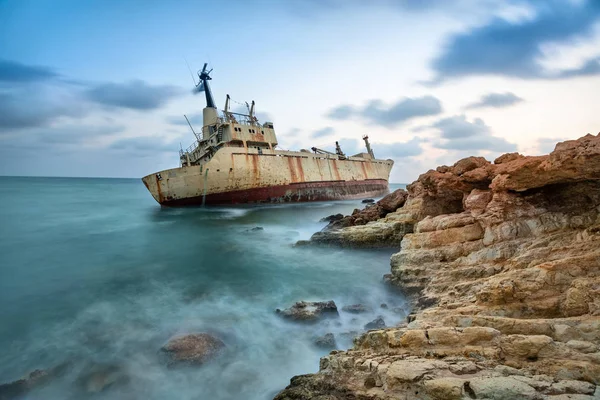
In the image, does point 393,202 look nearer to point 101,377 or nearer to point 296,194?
point 101,377

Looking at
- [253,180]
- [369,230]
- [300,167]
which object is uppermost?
[300,167]

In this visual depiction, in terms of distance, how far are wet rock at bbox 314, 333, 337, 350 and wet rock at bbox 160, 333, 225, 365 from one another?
1.96 meters

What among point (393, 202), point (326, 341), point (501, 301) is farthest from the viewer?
point (393, 202)

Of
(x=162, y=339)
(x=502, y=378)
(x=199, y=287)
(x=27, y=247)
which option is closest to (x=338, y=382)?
(x=502, y=378)

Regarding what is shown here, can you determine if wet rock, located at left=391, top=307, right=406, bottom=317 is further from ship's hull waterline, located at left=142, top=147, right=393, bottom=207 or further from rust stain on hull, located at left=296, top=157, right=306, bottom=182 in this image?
rust stain on hull, located at left=296, top=157, right=306, bottom=182

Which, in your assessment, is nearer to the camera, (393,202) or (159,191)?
(393,202)

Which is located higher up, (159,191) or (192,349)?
(159,191)

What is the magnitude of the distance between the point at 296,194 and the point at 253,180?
5001 mm

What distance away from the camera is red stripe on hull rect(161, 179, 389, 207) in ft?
81.5

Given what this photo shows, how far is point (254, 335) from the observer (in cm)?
699

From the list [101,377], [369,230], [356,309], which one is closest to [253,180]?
[369,230]

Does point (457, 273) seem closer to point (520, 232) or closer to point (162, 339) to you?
point (520, 232)

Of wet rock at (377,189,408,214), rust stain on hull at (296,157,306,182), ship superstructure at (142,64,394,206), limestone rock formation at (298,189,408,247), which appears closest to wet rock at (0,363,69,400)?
limestone rock formation at (298,189,408,247)

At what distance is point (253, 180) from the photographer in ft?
84.1
